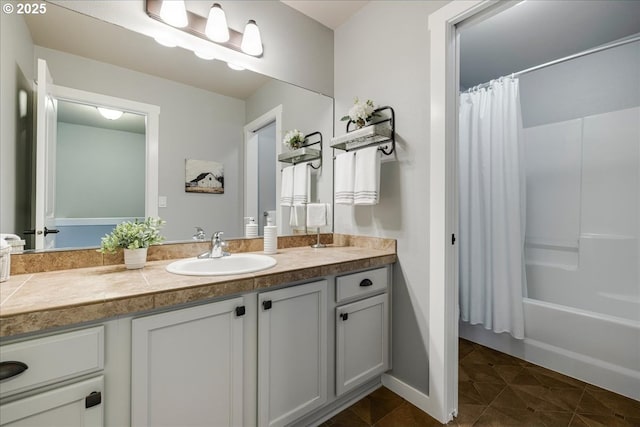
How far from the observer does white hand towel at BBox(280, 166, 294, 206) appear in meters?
1.93

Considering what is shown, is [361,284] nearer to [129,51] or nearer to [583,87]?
[129,51]

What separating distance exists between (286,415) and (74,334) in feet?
2.89

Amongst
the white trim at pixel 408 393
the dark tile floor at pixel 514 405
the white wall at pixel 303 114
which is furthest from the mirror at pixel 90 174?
the white trim at pixel 408 393

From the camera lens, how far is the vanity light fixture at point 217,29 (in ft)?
4.57

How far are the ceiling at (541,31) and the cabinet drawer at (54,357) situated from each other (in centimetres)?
203

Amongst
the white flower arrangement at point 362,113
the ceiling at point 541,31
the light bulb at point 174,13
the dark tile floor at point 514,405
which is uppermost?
the ceiling at point 541,31

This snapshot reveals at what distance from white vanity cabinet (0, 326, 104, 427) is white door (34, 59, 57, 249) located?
0.65 m

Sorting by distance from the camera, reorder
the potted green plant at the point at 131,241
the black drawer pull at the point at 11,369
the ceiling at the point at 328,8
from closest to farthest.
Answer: the black drawer pull at the point at 11,369
the potted green plant at the point at 131,241
the ceiling at the point at 328,8

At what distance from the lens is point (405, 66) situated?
164 centimetres

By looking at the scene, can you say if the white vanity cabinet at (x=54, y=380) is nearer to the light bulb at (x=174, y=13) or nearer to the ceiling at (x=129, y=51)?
the ceiling at (x=129, y=51)

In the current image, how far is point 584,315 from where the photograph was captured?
1852 millimetres

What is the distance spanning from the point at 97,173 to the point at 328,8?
1.72m

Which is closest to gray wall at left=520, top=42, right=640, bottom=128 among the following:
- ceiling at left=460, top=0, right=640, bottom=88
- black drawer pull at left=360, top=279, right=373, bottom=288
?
ceiling at left=460, top=0, right=640, bottom=88

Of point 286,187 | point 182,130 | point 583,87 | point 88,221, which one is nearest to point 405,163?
point 286,187
